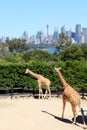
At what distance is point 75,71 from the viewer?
3256 centimetres

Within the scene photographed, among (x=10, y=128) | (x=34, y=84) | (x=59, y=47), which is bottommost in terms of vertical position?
(x=10, y=128)

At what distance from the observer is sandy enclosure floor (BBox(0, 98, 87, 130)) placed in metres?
17.7

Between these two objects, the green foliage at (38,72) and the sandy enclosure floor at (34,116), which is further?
the green foliage at (38,72)

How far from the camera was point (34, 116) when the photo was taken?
66.1 feet

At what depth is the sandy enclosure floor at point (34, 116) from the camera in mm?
17703

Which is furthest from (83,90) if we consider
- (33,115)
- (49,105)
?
(33,115)

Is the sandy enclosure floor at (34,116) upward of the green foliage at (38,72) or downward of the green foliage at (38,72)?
downward

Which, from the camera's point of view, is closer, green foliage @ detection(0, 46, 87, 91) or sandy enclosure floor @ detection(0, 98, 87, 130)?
sandy enclosure floor @ detection(0, 98, 87, 130)

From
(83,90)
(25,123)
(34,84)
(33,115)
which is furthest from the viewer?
(34,84)

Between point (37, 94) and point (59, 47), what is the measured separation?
49475mm

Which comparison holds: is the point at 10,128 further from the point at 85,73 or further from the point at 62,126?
the point at 85,73

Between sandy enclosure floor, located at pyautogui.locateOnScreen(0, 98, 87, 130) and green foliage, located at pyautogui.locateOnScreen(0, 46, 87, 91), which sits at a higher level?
green foliage, located at pyautogui.locateOnScreen(0, 46, 87, 91)

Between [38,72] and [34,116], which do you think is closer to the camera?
[34,116]

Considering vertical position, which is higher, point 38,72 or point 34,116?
point 38,72
